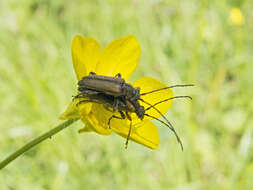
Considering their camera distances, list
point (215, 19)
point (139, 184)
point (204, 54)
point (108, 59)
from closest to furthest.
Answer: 1. point (108, 59)
2. point (139, 184)
3. point (204, 54)
4. point (215, 19)

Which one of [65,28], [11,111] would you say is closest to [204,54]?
[65,28]

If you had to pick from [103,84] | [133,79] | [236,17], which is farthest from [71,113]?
[236,17]

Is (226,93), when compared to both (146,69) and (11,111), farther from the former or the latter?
(11,111)

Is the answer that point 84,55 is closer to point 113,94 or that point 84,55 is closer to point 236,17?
point 113,94

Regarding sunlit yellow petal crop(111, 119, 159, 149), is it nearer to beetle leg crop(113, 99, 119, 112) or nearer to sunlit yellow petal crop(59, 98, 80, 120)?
beetle leg crop(113, 99, 119, 112)

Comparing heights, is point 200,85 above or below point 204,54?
below

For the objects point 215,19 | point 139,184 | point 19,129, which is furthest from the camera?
point 215,19

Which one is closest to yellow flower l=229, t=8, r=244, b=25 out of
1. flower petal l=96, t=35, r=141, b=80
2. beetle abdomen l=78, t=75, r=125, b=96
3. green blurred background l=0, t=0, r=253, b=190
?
green blurred background l=0, t=0, r=253, b=190
